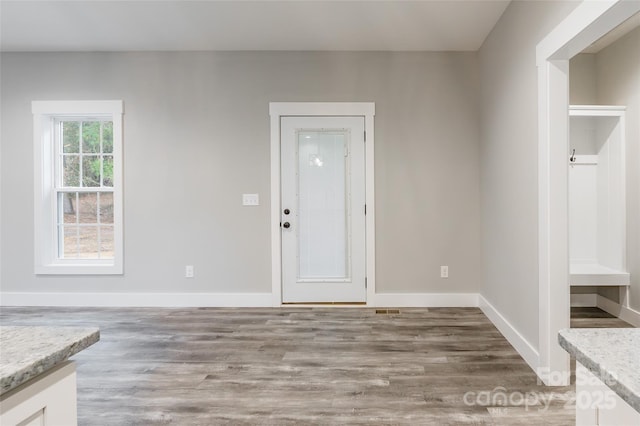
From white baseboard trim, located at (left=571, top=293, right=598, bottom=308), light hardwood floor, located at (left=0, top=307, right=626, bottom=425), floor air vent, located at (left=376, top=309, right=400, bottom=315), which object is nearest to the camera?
light hardwood floor, located at (left=0, top=307, right=626, bottom=425)

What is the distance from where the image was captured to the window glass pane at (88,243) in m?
4.14

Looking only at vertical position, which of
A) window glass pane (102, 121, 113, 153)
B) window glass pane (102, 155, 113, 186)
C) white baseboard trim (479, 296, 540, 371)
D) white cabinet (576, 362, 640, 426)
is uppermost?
window glass pane (102, 121, 113, 153)

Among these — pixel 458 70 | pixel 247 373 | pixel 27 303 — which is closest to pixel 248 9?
pixel 458 70

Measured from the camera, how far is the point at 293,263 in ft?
13.1

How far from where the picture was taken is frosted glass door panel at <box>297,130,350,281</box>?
155 inches

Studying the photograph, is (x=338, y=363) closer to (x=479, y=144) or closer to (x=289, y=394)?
(x=289, y=394)

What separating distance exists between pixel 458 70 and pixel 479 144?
0.81m

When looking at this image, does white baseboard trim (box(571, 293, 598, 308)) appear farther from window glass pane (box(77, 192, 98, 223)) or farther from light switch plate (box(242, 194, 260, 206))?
window glass pane (box(77, 192, 98, 223))

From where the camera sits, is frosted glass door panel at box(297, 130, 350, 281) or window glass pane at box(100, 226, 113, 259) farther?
window glass pane at box(100, 226, 113, 259)

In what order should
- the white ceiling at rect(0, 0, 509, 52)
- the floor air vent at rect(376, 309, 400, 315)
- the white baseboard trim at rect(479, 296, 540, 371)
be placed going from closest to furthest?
the white baseboard trim at rect(479, 296, 540, 371)
the white ceiling at rect(0, 0, 509, 52)
the floor air vent at rect(376, 309, 400, 315)

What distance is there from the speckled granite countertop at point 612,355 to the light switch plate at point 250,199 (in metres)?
3.39

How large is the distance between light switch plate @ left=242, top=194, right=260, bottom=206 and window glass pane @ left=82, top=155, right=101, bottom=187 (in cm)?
169

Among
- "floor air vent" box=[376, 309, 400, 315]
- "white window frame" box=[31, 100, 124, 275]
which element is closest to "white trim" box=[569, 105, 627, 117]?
"floor air vent" box=[376, 309, 400, 315]

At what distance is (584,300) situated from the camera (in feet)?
12.8
